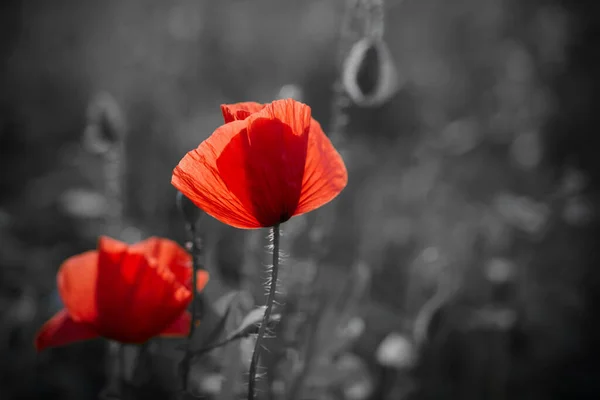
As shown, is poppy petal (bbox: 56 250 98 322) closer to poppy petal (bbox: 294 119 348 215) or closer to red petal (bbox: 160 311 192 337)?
red petal (bbox: 160 311 192 337)

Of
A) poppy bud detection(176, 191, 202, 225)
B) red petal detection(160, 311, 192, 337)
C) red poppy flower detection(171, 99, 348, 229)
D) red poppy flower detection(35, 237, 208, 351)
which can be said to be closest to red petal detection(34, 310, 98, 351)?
red poppy flower detection(35, 237, 208, 351)

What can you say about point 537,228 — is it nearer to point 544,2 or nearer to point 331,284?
point 331,284

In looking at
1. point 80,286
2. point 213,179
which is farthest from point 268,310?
point 80,286

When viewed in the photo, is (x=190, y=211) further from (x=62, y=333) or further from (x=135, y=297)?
(x=62, y=333)

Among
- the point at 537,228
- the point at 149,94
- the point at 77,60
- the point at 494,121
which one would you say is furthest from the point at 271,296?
the point at 77,60

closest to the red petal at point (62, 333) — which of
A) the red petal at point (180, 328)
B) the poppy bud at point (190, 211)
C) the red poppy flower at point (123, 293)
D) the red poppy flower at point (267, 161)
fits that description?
the red poppy flower at point (123, 293)

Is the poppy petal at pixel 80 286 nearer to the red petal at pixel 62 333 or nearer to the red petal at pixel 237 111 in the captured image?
the red petal at pixel 62 333
